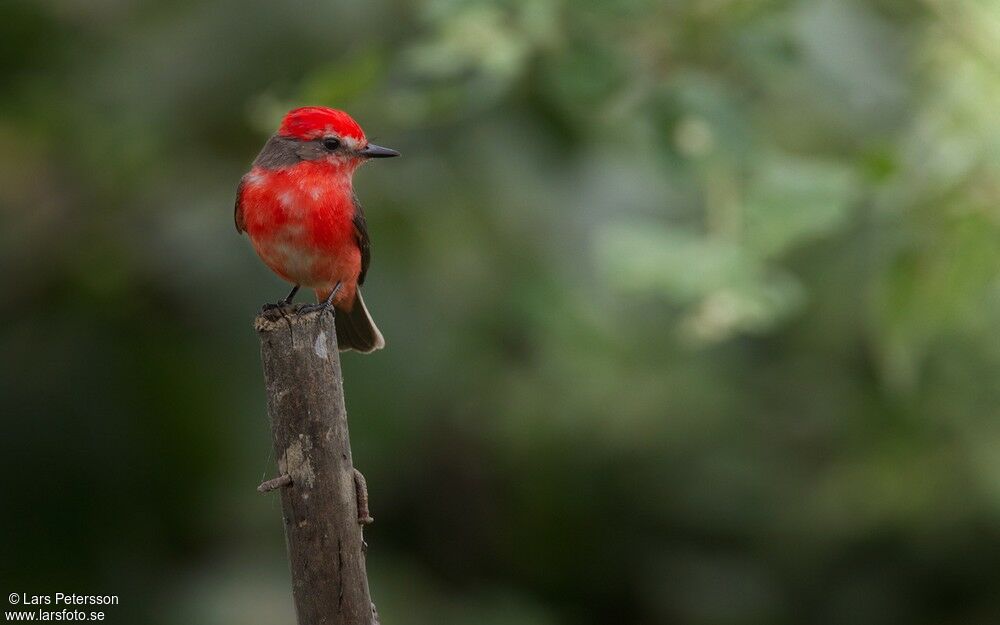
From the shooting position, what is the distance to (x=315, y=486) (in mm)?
2938

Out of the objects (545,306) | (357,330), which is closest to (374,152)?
(357,330)

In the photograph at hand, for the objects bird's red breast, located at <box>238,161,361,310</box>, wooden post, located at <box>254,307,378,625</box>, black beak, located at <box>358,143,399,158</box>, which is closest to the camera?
wooden post, located at <box>254,307,378,625</box>

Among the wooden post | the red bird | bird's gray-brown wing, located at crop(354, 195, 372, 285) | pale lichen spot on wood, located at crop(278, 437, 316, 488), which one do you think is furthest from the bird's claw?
bird's gray-brown wing, located at crop(354, 195, 372, 285)

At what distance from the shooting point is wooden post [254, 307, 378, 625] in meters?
2.92

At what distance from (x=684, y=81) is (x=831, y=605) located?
3.73 metres

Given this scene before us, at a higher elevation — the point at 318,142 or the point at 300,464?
the point at 318,142

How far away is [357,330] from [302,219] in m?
0.61

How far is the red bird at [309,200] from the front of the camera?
4.03 metres

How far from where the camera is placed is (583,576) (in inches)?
284

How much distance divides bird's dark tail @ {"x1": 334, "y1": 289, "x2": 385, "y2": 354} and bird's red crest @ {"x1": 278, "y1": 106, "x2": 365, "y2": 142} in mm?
648

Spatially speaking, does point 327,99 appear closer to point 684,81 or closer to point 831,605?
point 684,81

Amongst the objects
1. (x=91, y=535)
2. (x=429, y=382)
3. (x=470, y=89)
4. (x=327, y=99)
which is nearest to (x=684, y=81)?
(x=470, y=89)

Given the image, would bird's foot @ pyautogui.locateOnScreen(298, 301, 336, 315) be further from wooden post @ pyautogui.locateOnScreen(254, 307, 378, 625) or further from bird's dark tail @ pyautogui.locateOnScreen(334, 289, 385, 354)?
bird's dark tail @ pyautogui.locateOnScreen(334, 289, 385, 354)

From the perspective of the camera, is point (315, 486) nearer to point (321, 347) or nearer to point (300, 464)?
point (300, 464)
